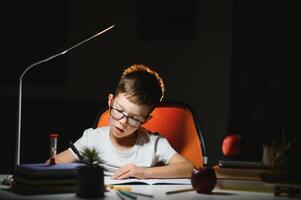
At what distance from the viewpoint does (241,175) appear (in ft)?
5.55

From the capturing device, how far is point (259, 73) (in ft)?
11.4

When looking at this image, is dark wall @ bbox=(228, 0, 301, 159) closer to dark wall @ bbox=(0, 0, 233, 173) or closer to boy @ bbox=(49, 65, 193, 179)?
dark wall @ bbox=(0, 0, 233, 173)

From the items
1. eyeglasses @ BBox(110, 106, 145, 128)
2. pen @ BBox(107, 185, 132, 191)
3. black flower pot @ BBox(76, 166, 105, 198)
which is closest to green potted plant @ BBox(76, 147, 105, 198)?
black flower pot @ BBox(76, 166, 105, 198)

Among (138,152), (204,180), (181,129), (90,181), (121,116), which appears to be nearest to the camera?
(90,181)

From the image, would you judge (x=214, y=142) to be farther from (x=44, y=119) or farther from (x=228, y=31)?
(x=44, y=119)

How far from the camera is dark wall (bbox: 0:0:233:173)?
3.53 m

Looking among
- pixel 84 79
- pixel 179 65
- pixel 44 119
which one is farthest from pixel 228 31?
pixel 44 119

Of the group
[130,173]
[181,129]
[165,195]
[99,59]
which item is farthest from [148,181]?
[99,59]

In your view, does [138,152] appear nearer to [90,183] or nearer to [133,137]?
[133,137]

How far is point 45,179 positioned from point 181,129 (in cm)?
100

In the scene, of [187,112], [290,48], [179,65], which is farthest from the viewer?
[179,65]

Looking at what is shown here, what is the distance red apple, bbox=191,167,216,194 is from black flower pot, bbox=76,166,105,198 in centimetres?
31

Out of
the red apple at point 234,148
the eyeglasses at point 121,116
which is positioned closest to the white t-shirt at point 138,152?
the eyeglasses at point 121,116

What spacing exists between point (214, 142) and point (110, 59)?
101 centimetres
